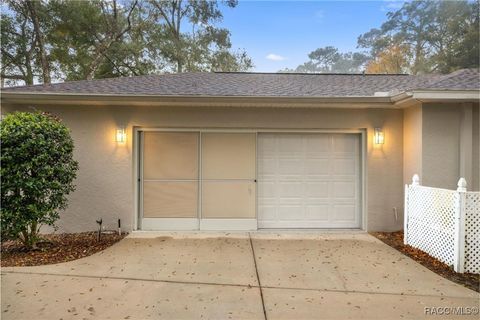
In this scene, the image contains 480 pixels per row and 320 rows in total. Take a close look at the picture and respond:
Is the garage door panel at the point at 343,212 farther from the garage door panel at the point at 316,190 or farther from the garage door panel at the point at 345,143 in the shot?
the garage door panel at the point at 345,143

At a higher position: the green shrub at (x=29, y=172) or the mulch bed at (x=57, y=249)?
the green shrub at (x=29, y=172)

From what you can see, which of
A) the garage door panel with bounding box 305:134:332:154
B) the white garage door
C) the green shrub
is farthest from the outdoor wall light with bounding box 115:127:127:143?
the garage door panel with bounding box 305:134:332:154

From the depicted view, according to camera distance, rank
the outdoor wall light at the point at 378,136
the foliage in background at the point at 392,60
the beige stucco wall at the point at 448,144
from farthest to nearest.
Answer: the foliage in background at the point at 392,60, the outdoor wall light at the point at 378,136, the beige stucco wall at the point at 448,144

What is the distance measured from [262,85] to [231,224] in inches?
133

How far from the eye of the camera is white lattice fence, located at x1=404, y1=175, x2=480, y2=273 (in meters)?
4.42

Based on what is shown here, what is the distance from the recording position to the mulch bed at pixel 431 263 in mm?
4106

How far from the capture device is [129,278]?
4078 mm

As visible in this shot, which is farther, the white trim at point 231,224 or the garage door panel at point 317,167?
the garage door panel at point 317,167

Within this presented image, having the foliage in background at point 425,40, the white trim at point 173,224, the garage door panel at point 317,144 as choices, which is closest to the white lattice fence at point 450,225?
the garage door panel at point 317,144

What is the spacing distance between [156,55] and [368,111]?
584 inches

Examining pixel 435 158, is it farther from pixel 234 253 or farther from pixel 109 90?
pixel 109 90

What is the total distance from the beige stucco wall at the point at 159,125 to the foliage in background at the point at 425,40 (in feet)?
52.6

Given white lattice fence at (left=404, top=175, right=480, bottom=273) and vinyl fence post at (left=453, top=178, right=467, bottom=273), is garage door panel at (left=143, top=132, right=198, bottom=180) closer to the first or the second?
white lattice fence at (left=404, top=175, right=480, bottom=273)

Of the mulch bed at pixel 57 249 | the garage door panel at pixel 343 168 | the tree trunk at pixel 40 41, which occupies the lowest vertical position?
the mulch bed at pixel 57 249
